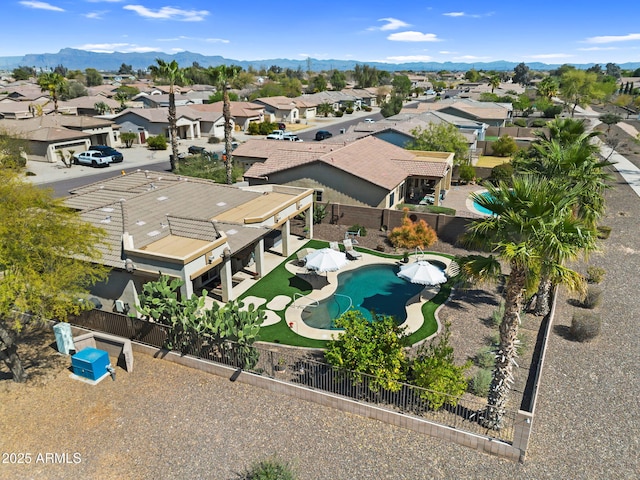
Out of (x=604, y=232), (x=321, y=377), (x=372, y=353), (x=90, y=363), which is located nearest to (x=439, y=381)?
(x=372, y=353)

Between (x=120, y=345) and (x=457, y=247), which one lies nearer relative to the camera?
(x=120, y=345)

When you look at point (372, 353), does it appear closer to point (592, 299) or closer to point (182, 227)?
point (182, 227)

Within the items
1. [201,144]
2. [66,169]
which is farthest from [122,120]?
[66,169]

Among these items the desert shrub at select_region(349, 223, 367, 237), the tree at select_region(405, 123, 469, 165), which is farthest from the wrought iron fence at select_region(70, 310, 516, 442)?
the tree at select_region(405, 123, 469, 165)

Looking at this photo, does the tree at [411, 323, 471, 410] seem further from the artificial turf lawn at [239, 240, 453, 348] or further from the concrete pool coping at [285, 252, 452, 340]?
the artificial turf lawn at [239, 240, 453, 348]

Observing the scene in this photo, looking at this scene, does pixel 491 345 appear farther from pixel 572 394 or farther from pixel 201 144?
pixel 201 144

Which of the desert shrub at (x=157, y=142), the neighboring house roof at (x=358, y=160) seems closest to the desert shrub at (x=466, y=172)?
the neighboring house roof at (x=358, y=160)
